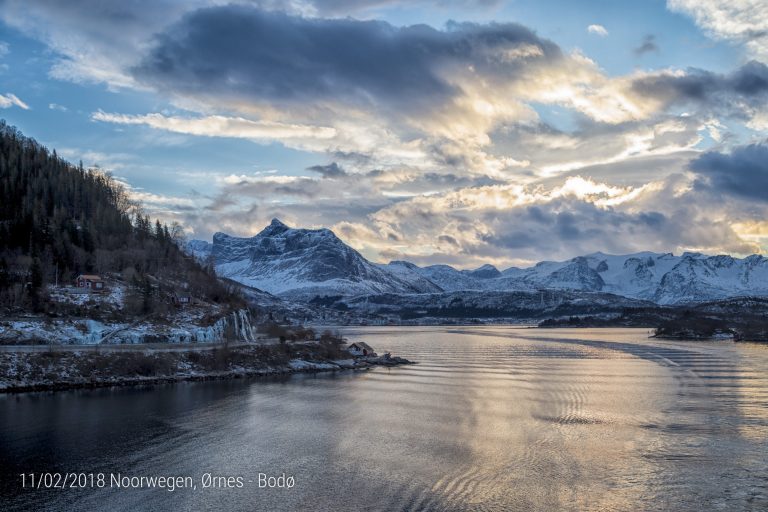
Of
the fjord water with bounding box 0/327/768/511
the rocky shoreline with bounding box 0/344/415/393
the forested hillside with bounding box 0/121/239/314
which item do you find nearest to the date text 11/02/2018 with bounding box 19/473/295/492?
the fjord water with bounding box 0/327/768/511

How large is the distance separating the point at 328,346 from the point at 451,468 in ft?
287

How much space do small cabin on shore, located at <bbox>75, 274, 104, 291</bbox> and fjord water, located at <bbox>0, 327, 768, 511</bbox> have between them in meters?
36.4

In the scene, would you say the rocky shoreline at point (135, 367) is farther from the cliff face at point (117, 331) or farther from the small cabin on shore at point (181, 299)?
the small cabin on shore at point (181, 299)

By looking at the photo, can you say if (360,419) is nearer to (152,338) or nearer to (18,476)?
(18,476)

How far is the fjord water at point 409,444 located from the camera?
34.2 metres

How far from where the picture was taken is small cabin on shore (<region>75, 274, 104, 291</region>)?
357ft

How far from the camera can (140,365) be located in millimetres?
87000

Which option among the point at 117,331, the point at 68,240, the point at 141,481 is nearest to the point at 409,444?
the point at 141,481

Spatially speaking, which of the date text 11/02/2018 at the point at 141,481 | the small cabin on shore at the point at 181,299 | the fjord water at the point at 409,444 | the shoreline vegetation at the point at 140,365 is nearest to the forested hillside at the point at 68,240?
the small cabin on shore at the point at 181,299

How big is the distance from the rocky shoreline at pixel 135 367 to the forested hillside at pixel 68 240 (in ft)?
55.9

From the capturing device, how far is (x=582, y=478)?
38.1 m

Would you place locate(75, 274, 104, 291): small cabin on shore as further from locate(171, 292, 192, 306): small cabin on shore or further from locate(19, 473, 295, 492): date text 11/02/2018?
locate(19, 473, 295, 492): date text 11/02/2018

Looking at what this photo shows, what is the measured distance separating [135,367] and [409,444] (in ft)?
179

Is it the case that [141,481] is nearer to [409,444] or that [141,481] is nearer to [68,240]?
[409,444]
